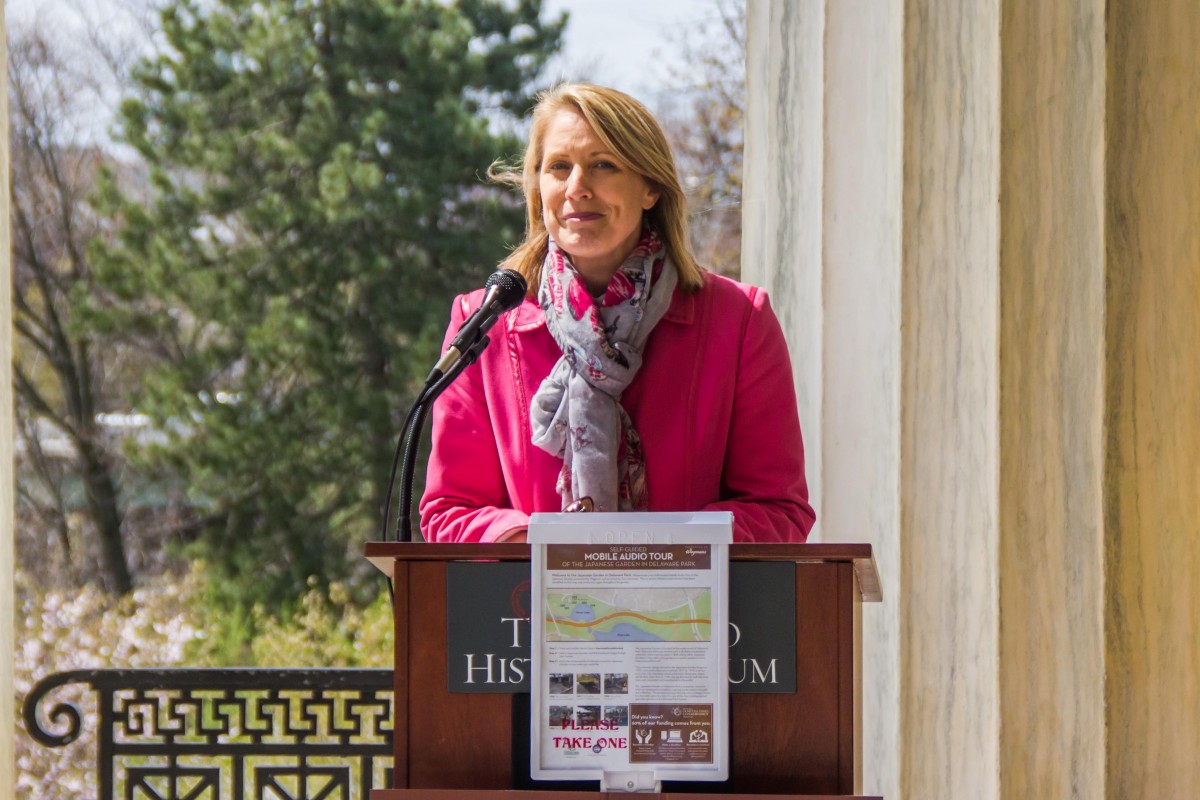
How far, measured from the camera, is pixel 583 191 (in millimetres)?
2090

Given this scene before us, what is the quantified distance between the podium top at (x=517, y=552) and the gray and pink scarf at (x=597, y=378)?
57cm

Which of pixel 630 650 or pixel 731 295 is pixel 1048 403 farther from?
pixel 630 650

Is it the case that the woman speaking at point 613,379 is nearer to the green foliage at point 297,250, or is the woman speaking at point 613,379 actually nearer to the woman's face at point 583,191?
the woman's face at point 583,191

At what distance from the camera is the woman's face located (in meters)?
2.09

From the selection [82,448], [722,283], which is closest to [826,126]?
[722,283]

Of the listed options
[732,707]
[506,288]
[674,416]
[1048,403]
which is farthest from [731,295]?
[732,707]

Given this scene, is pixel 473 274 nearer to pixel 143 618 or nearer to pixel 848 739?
pixel 143 618

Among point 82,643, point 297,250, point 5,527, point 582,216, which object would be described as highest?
point 297,250

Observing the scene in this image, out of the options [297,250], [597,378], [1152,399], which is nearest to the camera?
[597,378]

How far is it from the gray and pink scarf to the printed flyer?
0.61 m

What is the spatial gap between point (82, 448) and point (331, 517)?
1.35 meters

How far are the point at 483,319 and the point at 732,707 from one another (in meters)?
0.57

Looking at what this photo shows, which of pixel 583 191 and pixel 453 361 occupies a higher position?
pixel 583 191

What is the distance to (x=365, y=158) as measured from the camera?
24.6 ft
